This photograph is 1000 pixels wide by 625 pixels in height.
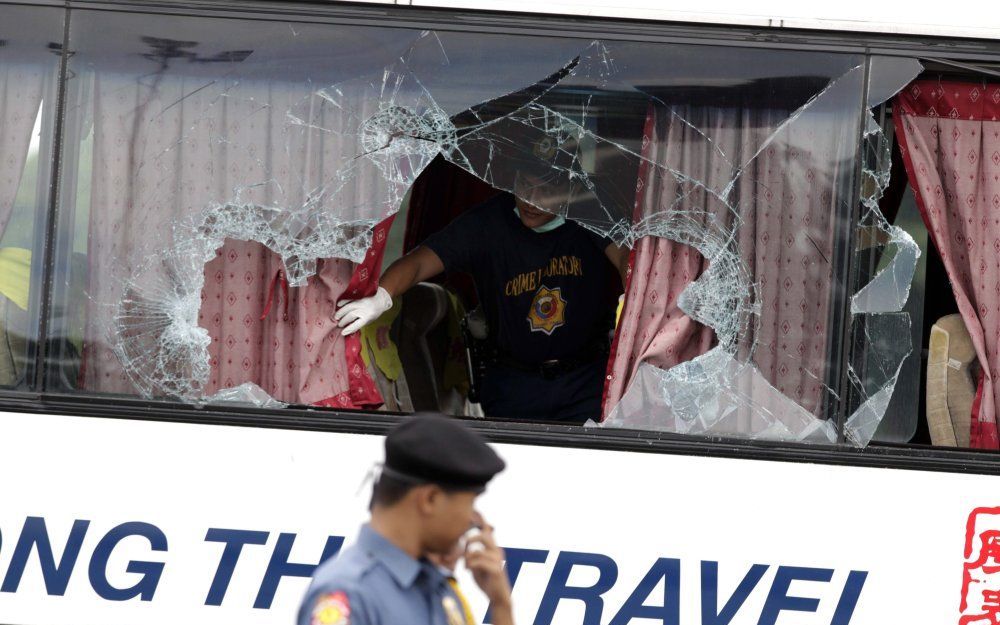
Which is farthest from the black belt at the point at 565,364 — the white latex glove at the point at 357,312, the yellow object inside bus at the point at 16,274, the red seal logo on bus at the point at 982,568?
the yellow object inside bus at the point at 16,274

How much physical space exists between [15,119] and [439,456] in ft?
8.13

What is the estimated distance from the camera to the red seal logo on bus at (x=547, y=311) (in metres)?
4.29

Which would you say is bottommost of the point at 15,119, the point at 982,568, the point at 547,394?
the point at 982,568

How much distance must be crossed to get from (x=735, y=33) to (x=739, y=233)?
59 cm

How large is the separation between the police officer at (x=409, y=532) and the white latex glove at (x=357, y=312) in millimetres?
1943

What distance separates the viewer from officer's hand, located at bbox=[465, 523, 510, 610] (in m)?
2.12

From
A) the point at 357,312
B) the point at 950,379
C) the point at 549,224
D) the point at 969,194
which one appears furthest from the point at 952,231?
the point at 357,312

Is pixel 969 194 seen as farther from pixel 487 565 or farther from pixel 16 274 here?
pixel 16 274

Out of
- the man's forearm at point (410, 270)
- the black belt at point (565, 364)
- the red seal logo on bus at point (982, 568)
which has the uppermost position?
the man's forearm at point (410, 270)

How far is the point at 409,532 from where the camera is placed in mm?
2025

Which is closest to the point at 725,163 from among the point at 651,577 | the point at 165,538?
the point at 651,577

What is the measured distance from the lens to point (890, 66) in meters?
3.81

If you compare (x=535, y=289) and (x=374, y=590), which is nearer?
(x=374, y=590)

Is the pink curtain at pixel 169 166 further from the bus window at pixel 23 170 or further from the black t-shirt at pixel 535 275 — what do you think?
the black t-shirt at pixel 535 275
